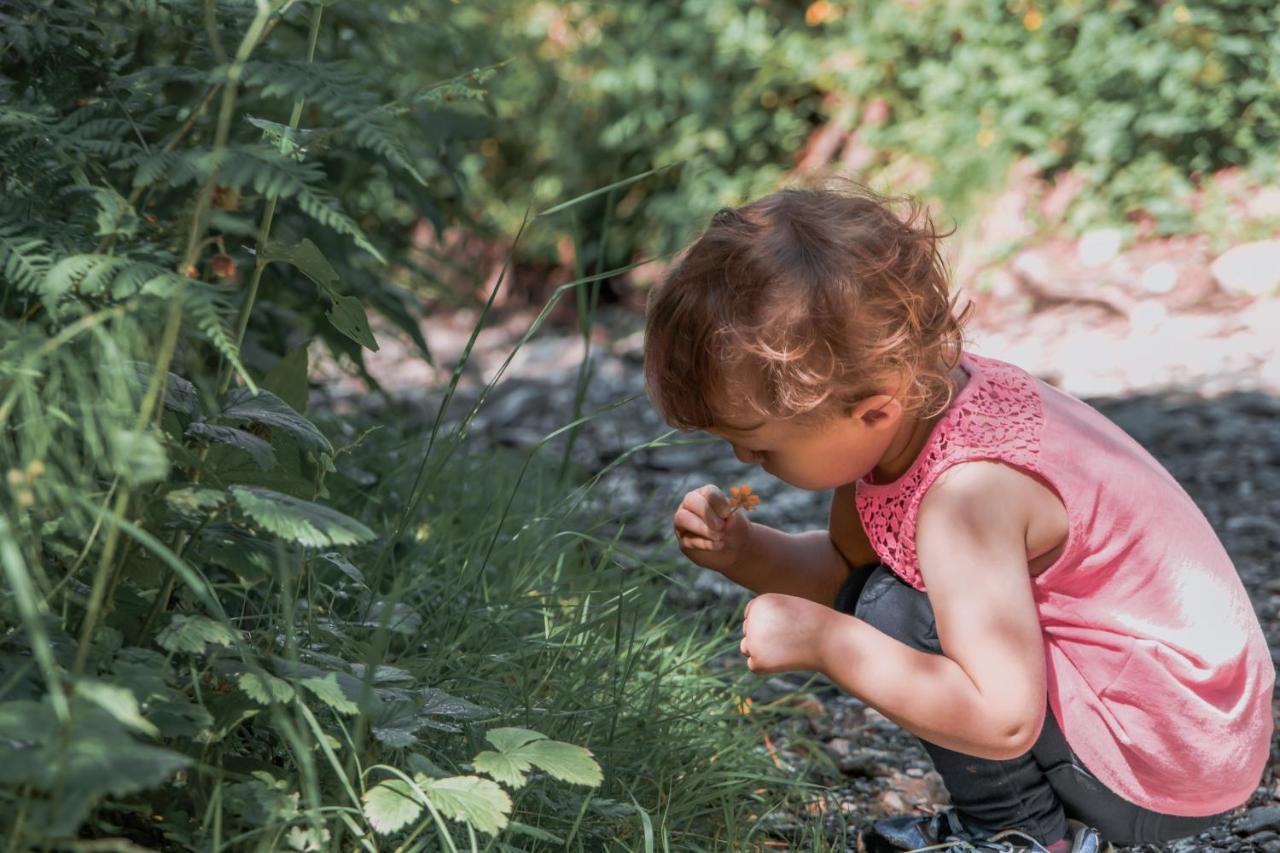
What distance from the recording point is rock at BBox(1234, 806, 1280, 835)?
1704 mm

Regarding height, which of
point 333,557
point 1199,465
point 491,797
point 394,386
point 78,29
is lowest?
point 394,386

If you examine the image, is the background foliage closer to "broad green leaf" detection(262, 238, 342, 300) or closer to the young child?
"broad green leaf" detection(262, 238, 342, 300)

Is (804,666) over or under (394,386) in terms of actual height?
over

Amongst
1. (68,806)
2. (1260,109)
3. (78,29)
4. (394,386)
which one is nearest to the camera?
(68,806)

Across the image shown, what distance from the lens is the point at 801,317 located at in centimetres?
147

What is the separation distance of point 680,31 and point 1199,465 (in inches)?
119

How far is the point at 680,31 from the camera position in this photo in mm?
5348

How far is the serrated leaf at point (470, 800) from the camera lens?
114 cm

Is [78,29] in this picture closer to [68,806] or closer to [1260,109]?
[68,806]

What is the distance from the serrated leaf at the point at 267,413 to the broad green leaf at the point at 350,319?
0.11 meters

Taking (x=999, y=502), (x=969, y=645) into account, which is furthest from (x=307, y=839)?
(x=999, y=502)

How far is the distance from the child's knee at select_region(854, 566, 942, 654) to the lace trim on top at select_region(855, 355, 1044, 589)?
0.06ft

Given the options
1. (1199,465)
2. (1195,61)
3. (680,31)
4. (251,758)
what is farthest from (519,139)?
(251,758)

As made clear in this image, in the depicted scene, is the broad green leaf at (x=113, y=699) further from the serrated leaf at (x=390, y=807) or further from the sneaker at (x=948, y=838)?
the sneaker at (x=948, y=838)
